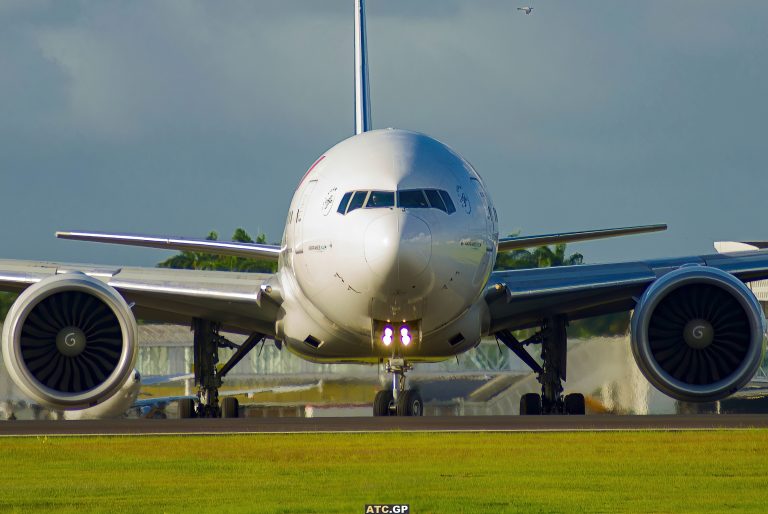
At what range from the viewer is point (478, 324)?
22.6 meters

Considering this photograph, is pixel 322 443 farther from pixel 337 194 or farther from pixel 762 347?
pixel 762 347

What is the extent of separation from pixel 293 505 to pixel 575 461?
3580 mm

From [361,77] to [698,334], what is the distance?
36.3 ft

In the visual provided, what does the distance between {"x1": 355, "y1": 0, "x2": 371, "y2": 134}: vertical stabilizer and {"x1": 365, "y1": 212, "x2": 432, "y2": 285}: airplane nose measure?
1005 centimetres

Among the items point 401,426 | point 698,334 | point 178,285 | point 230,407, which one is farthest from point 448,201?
point 230,407

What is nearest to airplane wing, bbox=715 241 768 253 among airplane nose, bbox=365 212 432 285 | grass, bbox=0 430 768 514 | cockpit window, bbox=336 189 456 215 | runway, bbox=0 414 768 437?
cockpit window, bbox=336 189 456 215

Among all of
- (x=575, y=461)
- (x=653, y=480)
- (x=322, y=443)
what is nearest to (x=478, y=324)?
(x=322, y=443)

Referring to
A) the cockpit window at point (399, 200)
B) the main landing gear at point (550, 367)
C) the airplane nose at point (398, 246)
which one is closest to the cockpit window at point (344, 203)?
the cockpit window at point (399, 200)

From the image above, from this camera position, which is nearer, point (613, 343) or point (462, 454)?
point (462, 454)

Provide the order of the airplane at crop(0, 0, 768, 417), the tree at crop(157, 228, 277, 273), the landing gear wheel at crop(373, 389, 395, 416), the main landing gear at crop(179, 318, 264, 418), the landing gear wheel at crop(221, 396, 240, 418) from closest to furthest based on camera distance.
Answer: the airplane at crop(0, 0, 768, 417) → the landing gear wheel at crop(373, 389, 395, 416) → the main landing gear at crop(179, 318, 264, 418) → the landing gear wheel at crop(221, 396, 240, 418) → the tree at crop(157, 228, 277, 273)

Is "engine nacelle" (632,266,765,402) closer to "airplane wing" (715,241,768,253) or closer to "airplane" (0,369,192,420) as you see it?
"airplane" (0,369,192,420)

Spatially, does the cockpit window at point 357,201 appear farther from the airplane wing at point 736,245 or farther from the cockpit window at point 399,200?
the airplane wing at point 736,245

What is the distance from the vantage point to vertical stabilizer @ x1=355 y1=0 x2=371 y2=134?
29.3 metres

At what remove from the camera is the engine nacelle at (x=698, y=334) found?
21.6m
